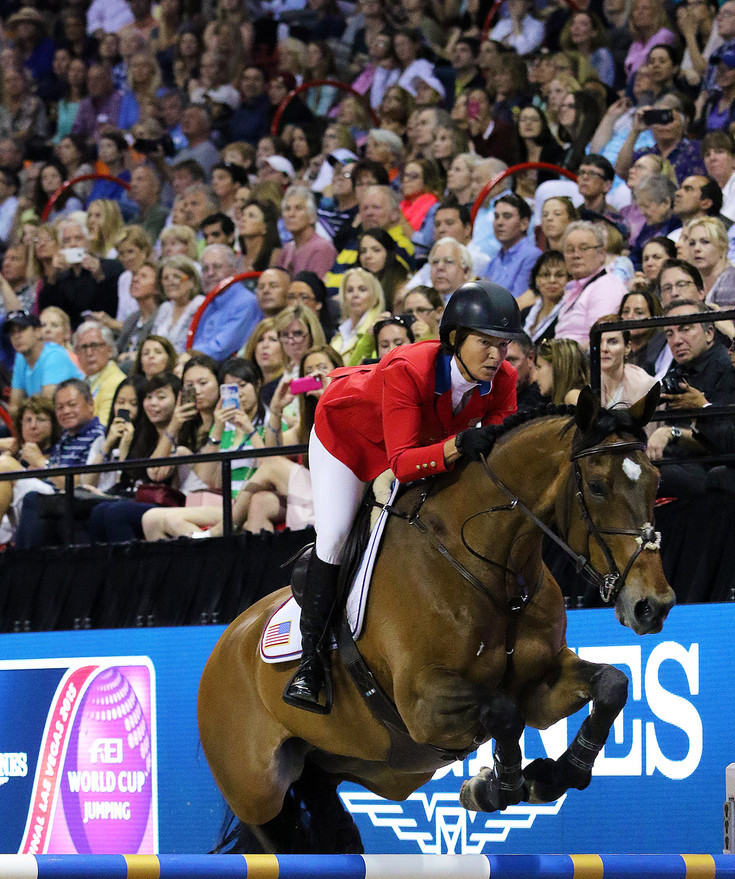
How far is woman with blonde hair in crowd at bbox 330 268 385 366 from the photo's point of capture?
936 centimetres

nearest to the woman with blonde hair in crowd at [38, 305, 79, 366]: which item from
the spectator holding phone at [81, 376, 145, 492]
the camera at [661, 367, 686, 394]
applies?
the spectator holding phone at [81, 376, 145, 492]

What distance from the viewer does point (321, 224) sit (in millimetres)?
11648

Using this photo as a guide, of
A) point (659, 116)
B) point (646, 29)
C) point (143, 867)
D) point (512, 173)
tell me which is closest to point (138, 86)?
point (646, 29)

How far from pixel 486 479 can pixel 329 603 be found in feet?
3.03

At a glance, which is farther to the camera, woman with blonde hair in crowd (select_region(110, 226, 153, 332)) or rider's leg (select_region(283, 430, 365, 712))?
woman with blonde hair in crowd (select_region(110, 226, 153, 332))

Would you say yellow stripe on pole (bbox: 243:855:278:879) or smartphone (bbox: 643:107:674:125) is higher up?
smartphone (bbox: 643:107:674:125)

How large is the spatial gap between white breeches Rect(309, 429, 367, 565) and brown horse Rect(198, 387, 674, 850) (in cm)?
25

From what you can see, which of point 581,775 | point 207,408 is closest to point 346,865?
point 581,775

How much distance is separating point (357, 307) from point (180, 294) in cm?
239

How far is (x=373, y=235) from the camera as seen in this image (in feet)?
32.6

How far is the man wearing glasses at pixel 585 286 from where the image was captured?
8391 mm

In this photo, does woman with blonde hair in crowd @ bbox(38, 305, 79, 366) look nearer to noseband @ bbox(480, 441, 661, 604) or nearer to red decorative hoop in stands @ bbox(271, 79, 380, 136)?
red decorative hoop in stands @ bbox(271, 79, 380, 136)

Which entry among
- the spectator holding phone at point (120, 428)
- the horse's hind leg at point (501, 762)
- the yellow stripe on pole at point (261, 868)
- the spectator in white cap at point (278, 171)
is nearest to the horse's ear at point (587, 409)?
the horse's hind leg at point (501, 762)

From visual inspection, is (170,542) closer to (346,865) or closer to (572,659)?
(572,659)
